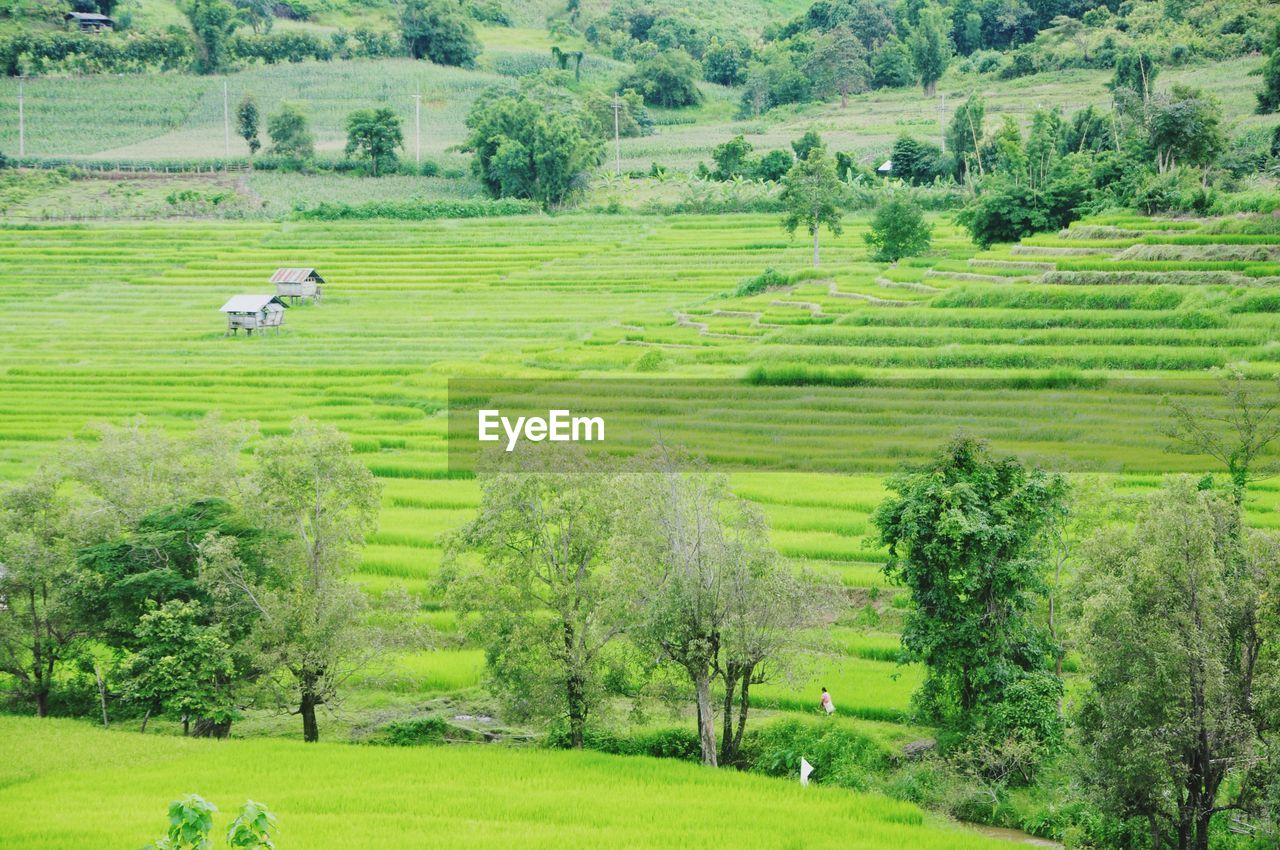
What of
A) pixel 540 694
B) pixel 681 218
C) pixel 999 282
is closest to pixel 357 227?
pixel 681 218

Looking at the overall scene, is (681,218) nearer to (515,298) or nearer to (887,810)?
(515,298)

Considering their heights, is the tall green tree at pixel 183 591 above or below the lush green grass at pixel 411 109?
below

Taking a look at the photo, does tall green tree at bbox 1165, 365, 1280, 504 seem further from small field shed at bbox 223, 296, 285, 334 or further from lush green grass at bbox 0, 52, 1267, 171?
lush green grass at bbox 0, 52, 1267, 171

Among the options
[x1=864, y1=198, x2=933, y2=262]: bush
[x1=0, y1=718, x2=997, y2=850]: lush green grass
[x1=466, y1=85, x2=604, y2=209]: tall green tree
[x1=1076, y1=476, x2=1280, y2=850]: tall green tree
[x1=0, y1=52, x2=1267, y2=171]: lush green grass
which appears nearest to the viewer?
[x1=1076, y1=476, x2=1280, y2=850]: tall green tree

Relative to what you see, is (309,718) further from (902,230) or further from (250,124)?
(250,124)

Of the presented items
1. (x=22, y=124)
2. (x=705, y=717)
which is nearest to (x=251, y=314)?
(x=705, y=717)

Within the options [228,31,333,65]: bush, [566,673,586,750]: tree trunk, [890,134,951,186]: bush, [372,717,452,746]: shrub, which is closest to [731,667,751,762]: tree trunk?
[566,673,586,750]: tree trunk

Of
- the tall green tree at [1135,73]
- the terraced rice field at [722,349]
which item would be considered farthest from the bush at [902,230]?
the tall green tree at [1135,73]

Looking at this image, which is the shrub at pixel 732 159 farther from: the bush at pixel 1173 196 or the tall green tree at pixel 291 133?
the bush at pixel 1173 196
